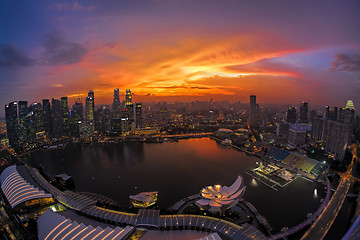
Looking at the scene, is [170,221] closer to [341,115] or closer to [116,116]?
[116,116]

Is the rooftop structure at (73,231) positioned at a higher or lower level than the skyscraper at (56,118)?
lower

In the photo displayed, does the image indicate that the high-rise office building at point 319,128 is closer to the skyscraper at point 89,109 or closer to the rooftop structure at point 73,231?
the rooftop structure at point 73,231

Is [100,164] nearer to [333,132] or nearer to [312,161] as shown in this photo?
[312,161]

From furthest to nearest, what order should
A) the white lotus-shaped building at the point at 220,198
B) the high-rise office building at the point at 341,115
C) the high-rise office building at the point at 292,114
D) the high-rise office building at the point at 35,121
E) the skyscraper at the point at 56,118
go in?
the high-rise office building at the point at 292,114, the skyscraper at the point at 56,118, the high-rise office building at the point at 341,115, the high-rise office building at the point at 35,121, the white lotus-shaped building at the point at 220,198

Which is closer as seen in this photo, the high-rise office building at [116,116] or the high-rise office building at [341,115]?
the high-rise office building at [341,115]

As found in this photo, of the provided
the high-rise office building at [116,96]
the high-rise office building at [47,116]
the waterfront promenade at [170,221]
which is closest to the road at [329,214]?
the waterfront promenade at [170,221]

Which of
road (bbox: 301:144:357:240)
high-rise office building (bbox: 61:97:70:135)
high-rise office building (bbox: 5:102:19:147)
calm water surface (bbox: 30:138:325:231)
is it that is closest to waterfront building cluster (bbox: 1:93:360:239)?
high-rise office building (bbox: 5:102:19:147)
